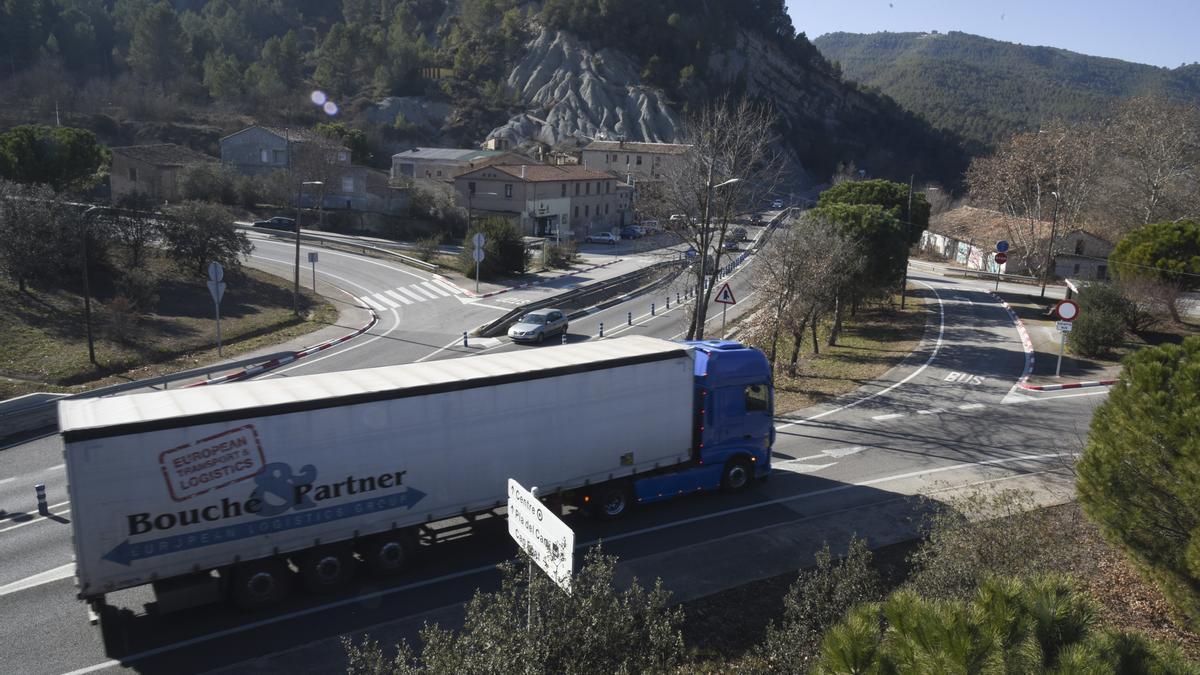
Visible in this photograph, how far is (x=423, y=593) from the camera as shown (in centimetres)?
1102

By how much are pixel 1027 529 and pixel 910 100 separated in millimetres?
193838

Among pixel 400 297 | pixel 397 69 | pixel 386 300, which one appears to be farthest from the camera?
pixel 397 69

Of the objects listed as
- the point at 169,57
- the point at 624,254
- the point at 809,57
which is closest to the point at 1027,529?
the point at 624,254

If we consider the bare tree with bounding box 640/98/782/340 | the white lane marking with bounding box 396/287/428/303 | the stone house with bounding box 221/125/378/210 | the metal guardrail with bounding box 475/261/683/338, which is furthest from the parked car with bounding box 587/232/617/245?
the bare tree with bounding box 640/98/782/340

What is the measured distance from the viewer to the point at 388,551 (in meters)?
11.2

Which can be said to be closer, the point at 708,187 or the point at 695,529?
the point at 695,529

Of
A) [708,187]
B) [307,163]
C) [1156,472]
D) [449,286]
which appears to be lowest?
[449,286]

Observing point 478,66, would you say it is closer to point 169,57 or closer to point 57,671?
point 169,57

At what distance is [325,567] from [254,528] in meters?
1.26

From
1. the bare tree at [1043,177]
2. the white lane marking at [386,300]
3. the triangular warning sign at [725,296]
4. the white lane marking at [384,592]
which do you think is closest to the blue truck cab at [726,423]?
the white lane marking at [384,592]

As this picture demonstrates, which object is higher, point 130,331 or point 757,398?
point 757,398

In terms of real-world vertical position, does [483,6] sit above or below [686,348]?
above

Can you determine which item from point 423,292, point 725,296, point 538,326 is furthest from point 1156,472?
point 423,292

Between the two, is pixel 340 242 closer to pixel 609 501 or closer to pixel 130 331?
pixel 130 331
